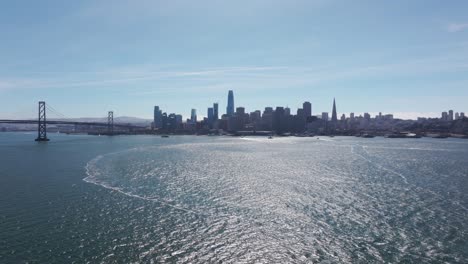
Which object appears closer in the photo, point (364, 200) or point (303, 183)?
point (364, 200)

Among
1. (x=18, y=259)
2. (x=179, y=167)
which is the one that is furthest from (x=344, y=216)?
(x=179, y=167)

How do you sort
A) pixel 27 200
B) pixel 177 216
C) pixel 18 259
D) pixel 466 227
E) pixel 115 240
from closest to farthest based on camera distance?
pixel 18 259 < pixel 115 240 < pixel 466 227 < pixel 177 216 < pixel 27 200

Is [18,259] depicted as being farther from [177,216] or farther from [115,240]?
[177,216]

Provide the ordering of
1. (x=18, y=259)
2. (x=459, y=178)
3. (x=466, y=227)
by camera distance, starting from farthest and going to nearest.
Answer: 1. (x=459, y=178)
2. (x=466, y=227)
3. (x=18, y=259)

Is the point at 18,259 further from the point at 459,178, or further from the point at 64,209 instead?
the point at 459,178

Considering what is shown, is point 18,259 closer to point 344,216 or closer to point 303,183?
point 344,216

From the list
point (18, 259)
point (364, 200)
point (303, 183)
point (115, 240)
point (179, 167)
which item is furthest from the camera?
point (179, 167)

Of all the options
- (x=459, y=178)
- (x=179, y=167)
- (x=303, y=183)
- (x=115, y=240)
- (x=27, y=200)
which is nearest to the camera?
(x=115, y=240)

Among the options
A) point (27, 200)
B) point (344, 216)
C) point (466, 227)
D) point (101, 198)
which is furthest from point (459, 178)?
point (27, 200)

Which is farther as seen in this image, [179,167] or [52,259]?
[179,167]
